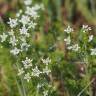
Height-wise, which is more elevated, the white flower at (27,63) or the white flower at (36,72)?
the white flower at (27,63)

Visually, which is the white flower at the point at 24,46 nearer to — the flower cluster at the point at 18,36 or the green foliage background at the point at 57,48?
the flower cluster at the point at 18,36

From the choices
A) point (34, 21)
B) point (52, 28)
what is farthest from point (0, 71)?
point (34, 21)

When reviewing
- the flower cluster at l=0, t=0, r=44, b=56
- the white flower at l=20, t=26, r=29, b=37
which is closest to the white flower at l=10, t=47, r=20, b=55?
the flower cluster at l=0, t=0, r=44, b=56

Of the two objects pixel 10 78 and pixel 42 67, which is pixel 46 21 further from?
pixel 42 67

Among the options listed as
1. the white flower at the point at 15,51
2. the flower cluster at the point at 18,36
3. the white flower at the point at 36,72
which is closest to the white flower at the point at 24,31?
the flower cluster at the point at 18,36

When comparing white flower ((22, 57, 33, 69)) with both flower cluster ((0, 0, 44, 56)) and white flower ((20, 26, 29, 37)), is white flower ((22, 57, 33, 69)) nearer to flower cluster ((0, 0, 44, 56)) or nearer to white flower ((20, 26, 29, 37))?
flower cluster ((0, 0, 44, 56))

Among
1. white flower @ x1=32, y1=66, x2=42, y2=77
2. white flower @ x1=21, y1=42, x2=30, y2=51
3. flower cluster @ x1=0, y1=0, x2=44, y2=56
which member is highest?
flower cluster @ x1=0, y1=0, x2=44, y2=56

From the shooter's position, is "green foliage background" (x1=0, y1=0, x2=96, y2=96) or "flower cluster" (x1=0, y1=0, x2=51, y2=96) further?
"green foliage background" (x1=0, y1=0, x2=96, y2=96)

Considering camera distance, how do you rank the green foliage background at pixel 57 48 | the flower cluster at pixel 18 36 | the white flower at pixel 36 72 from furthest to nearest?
the green foliage background at pixel 57 48 < the flower cluster at pixel 18 36 < the white flower at pixel 36 72

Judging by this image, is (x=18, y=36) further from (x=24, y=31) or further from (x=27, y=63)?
(x=27, y=63)

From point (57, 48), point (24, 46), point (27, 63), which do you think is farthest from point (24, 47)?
point (57, 48)

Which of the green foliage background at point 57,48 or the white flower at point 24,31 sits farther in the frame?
the green foliage background at point 57,48
